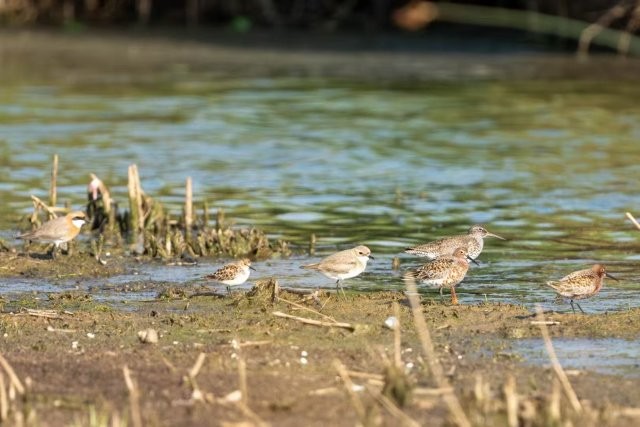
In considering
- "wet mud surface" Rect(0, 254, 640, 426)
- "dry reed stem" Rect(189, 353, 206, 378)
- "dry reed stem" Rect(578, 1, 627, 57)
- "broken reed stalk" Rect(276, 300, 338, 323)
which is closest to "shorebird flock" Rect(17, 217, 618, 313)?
"wet mud surface" Rect(0, 254, 640, 426)

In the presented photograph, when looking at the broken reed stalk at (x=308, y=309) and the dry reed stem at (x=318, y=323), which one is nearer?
the dry reed stem at (x=318, y=323)

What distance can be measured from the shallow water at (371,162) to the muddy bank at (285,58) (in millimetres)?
1204

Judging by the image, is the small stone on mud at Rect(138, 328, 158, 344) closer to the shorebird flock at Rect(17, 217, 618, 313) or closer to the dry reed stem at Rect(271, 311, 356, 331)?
the dry reed stem at Rect(271, 311, 356, 331)

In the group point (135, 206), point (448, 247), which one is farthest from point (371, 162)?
point (448, 247)

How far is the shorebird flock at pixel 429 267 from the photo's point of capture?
10898mm

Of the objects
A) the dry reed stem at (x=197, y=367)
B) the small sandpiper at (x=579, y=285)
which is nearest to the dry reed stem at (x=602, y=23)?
the small sandpiper at (x=579, y=285)

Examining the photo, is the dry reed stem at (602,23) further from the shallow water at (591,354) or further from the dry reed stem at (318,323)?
the dry reed stem at (318,323)

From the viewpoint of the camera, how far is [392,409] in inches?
303

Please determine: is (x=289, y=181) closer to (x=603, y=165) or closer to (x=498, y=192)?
(x=498, y=192)

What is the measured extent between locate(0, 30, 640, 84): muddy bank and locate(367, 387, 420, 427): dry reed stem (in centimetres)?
2146

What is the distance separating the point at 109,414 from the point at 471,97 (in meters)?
19.9

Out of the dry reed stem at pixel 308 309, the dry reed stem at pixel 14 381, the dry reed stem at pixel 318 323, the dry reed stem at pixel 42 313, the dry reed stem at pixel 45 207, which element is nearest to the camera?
the dry reed stem at pixel 14 381

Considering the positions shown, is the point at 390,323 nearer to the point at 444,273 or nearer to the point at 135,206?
the point at 444,273

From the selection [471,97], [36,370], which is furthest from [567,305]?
[471,97]
